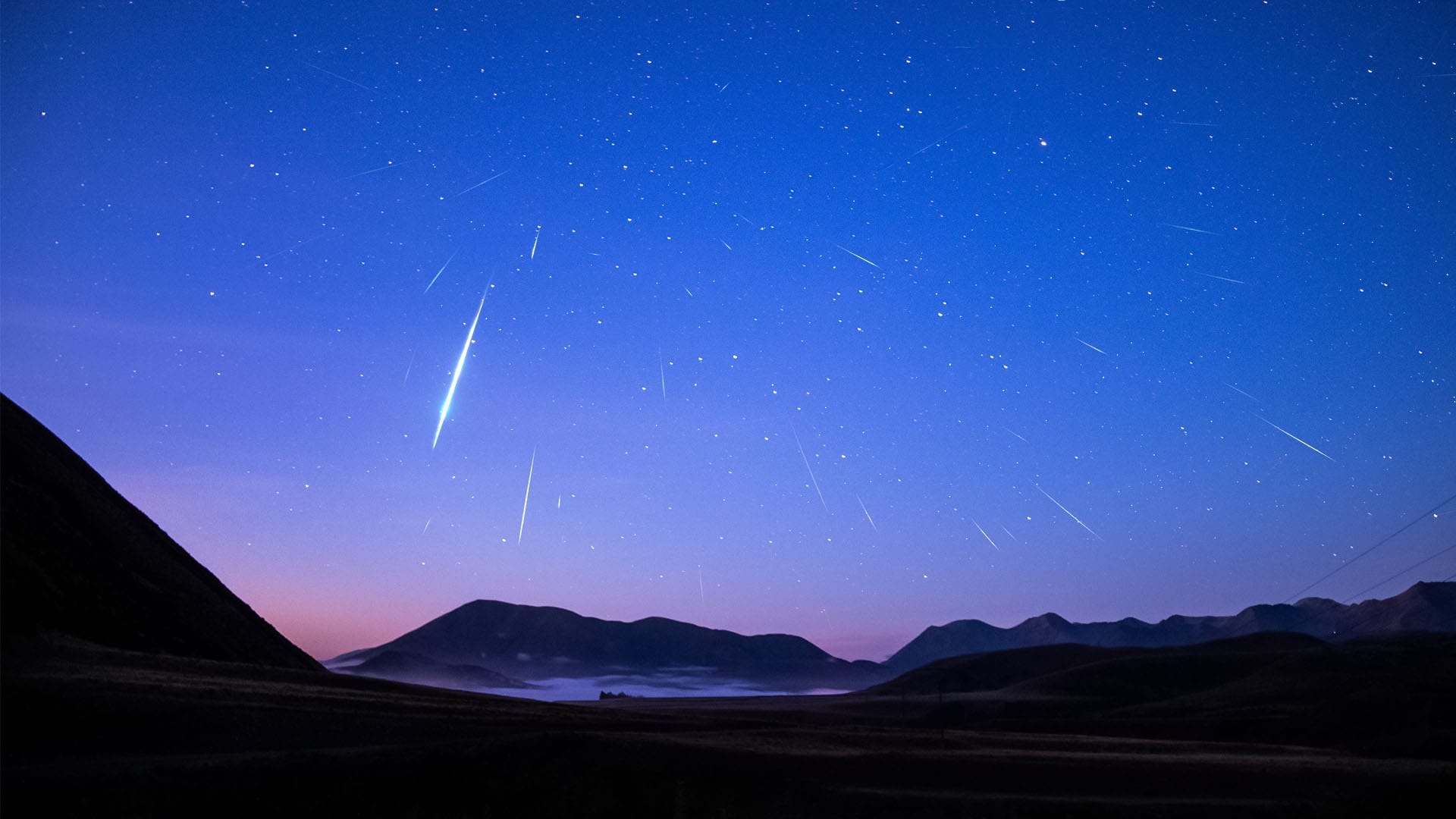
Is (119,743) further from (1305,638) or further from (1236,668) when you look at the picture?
(1305,638)

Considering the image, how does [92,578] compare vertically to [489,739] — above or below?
above

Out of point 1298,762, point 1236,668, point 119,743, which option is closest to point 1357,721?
point 1298,762

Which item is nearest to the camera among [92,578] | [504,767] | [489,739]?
[504,767]

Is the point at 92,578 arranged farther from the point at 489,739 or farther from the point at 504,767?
the point at 504,767

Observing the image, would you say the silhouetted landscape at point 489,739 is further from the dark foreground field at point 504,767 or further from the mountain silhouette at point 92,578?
the mountain silhouette at point 92,578

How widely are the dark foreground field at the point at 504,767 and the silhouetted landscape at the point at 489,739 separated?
0.11 m

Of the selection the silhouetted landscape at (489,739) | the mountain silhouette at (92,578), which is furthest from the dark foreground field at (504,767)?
the mountain silhouette at (92,578)

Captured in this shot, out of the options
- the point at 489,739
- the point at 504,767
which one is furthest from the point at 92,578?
the point at 504,767

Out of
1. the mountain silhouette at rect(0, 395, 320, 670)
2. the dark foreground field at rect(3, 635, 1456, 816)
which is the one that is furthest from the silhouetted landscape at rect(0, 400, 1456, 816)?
the mountain silhouette at rect(0, 395, 320, 670)

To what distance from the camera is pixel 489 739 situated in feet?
Result: 92.5

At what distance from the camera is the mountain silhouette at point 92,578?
4875 centimetres

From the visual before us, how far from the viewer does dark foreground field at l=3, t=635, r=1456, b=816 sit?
73.4ft

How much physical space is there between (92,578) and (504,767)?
45420 mm

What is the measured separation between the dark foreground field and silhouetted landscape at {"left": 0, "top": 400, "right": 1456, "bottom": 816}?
11 centimetres
